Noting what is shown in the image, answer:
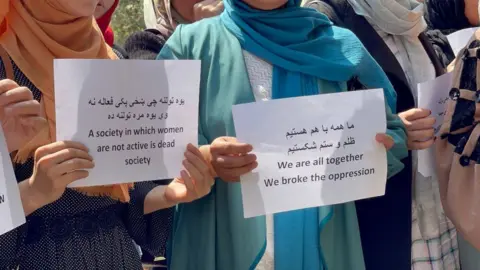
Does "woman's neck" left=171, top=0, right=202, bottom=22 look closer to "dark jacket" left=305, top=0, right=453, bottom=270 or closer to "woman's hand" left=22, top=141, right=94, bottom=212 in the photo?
"dark jacket" left=305, top=0, right=453, bottom=270

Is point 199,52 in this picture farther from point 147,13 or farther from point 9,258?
point 147,13

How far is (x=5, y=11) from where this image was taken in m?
1.58

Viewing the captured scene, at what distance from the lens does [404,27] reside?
2363 mm

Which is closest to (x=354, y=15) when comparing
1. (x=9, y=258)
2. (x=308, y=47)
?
(x=308, y=47)

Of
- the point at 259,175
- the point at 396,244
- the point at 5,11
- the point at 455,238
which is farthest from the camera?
the point at 455,238

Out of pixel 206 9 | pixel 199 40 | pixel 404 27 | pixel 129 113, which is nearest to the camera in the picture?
pixel 129 113

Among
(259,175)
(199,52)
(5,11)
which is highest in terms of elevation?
(5,11)

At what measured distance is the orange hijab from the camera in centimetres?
160

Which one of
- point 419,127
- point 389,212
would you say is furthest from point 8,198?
point 389,212

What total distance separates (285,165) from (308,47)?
0.38m

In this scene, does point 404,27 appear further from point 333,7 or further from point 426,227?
point 426,227

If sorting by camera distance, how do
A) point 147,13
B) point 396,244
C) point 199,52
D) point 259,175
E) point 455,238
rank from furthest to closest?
point 147,13, point 455,238, point 396,244, point 199,52, point 259,175

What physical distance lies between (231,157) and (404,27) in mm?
1036

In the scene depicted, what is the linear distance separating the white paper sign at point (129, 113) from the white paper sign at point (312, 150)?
0.14 metres
